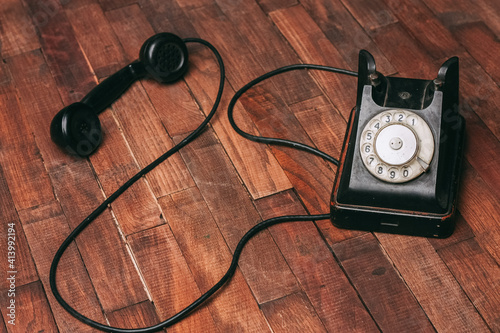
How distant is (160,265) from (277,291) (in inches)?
10.9

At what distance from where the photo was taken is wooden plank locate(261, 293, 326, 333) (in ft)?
4.55

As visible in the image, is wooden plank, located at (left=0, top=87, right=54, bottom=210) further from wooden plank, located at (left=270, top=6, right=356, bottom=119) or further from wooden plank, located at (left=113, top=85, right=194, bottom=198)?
wooden plank, located at (left=270, top=6, right=356, bottom=119)

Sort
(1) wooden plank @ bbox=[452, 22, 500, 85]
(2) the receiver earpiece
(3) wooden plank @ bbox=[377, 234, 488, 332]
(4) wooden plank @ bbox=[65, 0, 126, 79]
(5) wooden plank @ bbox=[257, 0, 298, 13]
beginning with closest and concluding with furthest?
(3) wooden plank @ bbox=[377, 234, 488, 332] → (2) the receiver earpiece → (1) wooden plank @ bbox=[452, 22, 500, 85] → (4) wooden plank @ bbox=[65, 0, 126, 79] → (5) wooden plank @ bbox=[257, 0, 298, 13]

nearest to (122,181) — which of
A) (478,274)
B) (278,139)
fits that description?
(278,139)

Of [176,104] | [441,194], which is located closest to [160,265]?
[176,104]

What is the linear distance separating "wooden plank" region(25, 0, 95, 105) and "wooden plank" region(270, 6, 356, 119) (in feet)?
2.04

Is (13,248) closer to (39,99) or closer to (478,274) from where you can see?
(39,99)

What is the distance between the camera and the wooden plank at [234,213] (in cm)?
146

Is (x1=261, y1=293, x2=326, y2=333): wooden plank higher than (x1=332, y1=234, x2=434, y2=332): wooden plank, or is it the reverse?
(x1=332, y1=234, x2=434, y2=332): wooden plank

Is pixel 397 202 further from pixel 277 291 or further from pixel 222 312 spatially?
pixel 222 312

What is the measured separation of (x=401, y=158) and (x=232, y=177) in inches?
18.1

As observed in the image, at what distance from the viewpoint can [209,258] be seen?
151 cm

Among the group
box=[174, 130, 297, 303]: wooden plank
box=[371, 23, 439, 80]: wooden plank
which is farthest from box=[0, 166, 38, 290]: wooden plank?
box=[371, 23, 439, 80]: wooden plank

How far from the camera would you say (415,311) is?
4.58 ft
